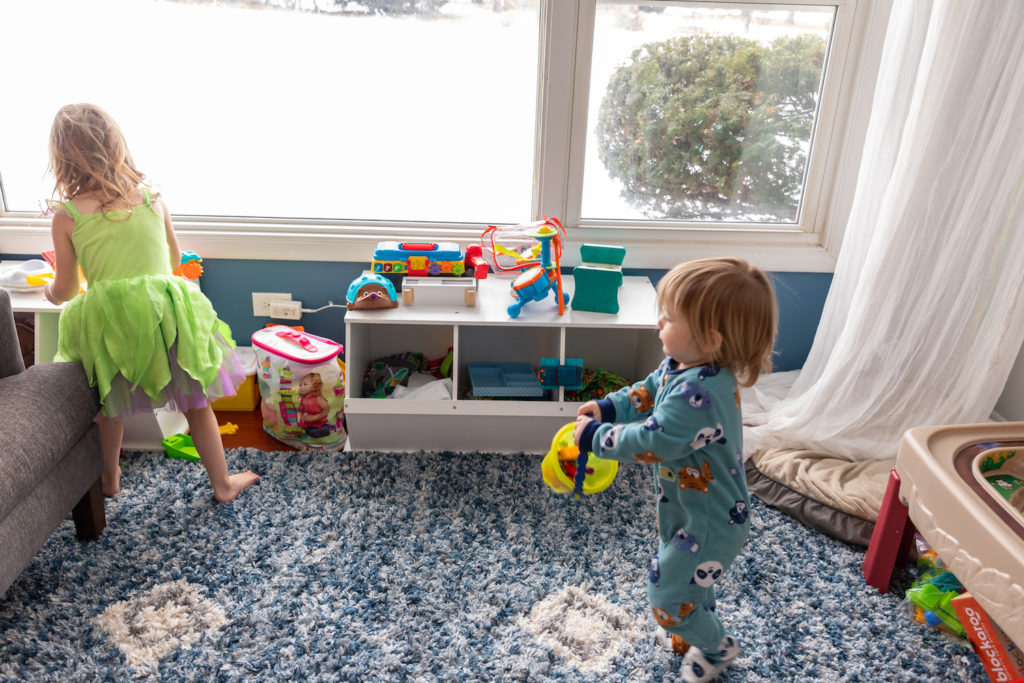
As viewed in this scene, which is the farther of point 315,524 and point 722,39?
point 722,39

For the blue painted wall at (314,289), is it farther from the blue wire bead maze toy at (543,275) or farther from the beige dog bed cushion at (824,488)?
the beige dog bed cushion at (824,488)

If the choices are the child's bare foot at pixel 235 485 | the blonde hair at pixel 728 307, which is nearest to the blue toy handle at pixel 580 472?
the blonde hair at pixel 728 307

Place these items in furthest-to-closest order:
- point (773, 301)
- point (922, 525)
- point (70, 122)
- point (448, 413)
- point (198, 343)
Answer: point (448, 413) < point (198, 343) < point (70, 122) < point (922, 525) < point (773, 301)

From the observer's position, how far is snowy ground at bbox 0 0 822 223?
7.61 feet

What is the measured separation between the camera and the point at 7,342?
1.59 meters

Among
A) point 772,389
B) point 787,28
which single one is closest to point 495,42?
point 787,28

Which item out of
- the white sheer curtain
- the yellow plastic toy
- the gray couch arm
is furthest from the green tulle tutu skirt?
the white sheer curtain

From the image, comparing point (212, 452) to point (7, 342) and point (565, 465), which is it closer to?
point (7, 342)

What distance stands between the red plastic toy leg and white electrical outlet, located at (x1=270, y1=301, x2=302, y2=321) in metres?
1.81

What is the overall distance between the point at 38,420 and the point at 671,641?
4.44ft

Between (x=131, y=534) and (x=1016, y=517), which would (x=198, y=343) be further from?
(x=1016, y=517)

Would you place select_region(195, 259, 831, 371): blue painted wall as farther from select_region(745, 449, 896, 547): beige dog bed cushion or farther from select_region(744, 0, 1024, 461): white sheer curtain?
select_region(745, 449, 896, 547): beige dog bed cushion

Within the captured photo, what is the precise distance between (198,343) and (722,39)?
1.78m

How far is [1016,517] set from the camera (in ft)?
4.35
